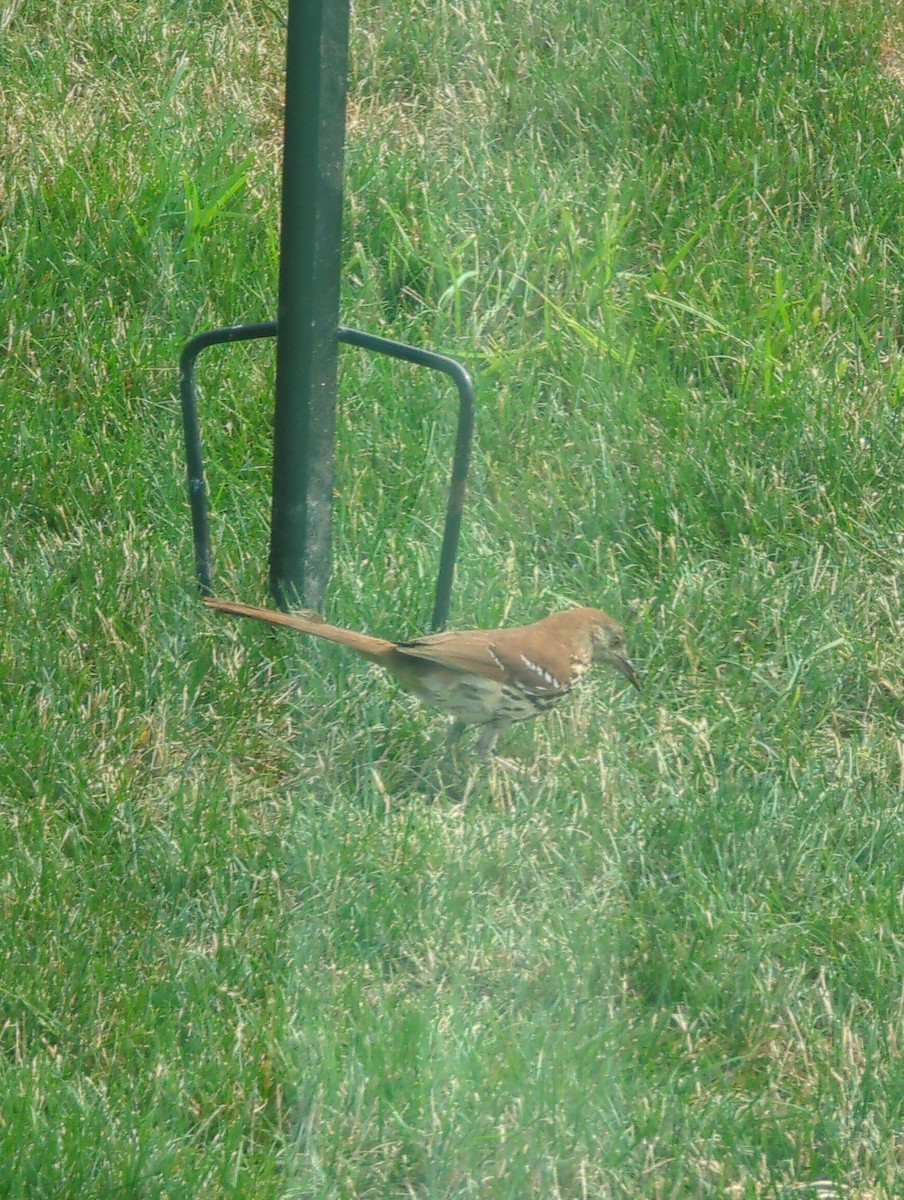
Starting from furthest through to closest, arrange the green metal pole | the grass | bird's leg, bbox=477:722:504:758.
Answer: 1. bird's leg, bbox=477:722:504:758
2. the green metal pole
3. the grass

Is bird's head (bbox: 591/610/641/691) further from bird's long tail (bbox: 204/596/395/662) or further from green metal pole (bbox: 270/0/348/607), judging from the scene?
green metal pole (bbox: 270/0/348/607)

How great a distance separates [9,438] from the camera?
16.2 feet

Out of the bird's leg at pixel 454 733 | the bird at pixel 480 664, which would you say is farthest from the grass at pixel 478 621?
the bird at pixel 480 664

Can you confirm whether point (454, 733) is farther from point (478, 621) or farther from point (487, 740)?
point (478, 621)

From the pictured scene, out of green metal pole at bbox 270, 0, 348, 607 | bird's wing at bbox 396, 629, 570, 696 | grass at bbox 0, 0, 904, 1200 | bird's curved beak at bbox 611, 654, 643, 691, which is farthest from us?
bird's curved beak at bbox 611, 654, 643, 691

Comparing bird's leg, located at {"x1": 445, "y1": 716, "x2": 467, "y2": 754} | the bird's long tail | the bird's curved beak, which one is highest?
the bird's long tail

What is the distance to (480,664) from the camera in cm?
399

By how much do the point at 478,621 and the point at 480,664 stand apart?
55cm

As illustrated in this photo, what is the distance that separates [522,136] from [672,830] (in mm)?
3143

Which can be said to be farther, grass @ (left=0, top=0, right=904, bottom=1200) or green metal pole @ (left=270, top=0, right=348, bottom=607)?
green metal pole @ (left=270, top=0, right=348, bottom=607)

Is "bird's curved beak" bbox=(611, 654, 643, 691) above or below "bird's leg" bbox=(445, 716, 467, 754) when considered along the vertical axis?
above

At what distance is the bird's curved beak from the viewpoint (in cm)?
428

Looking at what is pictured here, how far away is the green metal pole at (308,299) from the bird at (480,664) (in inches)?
8.8

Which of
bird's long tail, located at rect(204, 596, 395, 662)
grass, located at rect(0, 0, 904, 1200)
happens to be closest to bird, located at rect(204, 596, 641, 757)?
bird's long tail, located at rect(204, 596, 395, 662)
